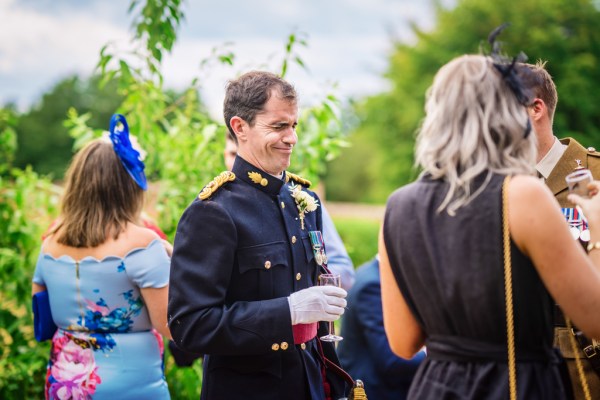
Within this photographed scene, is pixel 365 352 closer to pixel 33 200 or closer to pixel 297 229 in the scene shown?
pixel 297 229

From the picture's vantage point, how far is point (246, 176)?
9.30 feet

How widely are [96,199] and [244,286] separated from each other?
1.03 meters

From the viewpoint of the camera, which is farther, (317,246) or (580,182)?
(317,246)

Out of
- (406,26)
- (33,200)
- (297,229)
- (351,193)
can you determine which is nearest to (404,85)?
(406,26)

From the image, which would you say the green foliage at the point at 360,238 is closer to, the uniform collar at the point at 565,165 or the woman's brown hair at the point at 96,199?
the woman's brown hair at the point at 96,199

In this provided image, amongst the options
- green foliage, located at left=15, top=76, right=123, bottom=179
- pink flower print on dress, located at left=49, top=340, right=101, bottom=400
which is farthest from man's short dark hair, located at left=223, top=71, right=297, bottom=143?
green foliage, located at left=15, top=76, right=123, bottom=179

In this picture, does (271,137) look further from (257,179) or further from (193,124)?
(193,124)

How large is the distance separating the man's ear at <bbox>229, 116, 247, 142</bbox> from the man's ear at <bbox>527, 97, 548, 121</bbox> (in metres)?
1.27

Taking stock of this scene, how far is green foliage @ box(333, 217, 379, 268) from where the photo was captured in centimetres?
1888

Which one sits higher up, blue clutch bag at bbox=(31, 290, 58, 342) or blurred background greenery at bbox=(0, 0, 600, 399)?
blurred background greenery at bbox=(0, 0, 600, 399)

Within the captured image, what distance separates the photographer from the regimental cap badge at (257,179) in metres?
2.83

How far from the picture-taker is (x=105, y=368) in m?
3.18

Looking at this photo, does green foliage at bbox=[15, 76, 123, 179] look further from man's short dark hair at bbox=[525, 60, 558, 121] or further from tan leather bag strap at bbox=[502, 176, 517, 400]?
tan leather bag strap at bbox=[502, 176, 517, 400]

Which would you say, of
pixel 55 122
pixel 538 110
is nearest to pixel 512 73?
pixel 538 110
